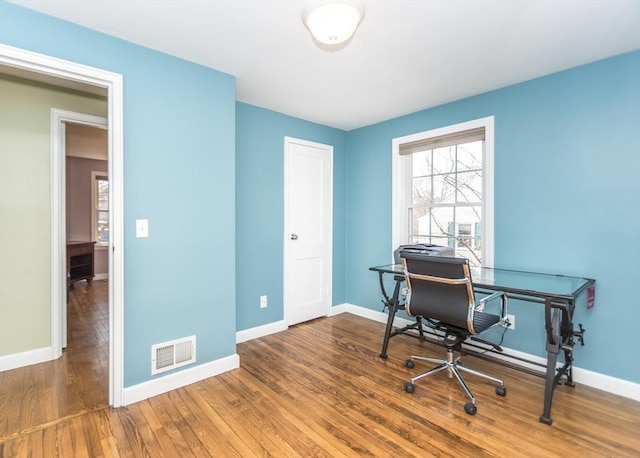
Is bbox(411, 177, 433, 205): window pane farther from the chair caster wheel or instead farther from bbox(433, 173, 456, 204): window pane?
the chair caster wheel

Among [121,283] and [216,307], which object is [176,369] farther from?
[121,283]

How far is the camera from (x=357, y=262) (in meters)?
4.04

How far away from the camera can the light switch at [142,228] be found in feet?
6.88

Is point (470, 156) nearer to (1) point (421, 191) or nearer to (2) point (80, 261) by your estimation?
(1) point (421, 191)

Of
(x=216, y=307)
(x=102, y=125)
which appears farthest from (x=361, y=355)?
(x=102, y=125)

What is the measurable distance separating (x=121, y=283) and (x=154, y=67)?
4.87 feet

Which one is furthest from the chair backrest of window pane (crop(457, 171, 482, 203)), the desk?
window pane (crop(457, 171, 482, 203))

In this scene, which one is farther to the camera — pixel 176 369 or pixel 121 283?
pixel 176 369

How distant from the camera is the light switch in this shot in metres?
2.10

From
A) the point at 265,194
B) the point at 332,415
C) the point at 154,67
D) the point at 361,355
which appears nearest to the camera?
the point at 332,415

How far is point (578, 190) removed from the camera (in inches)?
92.4

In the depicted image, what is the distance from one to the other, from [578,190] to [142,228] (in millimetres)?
3175

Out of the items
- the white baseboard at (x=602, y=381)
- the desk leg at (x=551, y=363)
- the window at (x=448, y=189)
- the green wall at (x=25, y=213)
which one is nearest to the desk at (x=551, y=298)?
the desk leg at (x=551, y=363)

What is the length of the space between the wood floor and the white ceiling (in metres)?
2.37
